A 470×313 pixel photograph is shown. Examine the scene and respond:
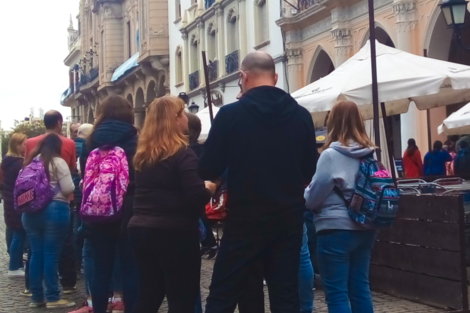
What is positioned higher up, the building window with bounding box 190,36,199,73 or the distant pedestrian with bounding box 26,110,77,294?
the building window with bounding box 190,36,199,73

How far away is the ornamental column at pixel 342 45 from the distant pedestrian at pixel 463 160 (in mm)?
10631

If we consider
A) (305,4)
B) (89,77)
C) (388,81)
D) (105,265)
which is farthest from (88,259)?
(89,77)

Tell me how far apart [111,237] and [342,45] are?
16959 mm

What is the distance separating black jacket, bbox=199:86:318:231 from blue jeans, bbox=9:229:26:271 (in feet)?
18.9

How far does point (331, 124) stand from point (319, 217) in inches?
24.9

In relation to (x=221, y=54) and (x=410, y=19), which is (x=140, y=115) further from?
(x=410, y=19)

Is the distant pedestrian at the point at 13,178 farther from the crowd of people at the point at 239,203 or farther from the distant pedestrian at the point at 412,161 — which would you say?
the distant pedestrian at the point at 412,161

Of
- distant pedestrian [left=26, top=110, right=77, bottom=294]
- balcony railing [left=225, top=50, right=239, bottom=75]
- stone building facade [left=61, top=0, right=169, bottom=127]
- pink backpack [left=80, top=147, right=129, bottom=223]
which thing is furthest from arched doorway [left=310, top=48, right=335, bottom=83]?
pink backpack [left=80, top=147, right=129, bottom=223]

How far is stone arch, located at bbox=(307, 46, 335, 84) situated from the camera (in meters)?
24.6

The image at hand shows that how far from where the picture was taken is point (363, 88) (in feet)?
31.4

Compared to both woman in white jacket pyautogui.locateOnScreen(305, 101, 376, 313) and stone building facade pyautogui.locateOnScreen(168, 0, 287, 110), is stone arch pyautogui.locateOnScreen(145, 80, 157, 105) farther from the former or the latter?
woman in white jacket pyautogui.locateOnScreen(305, 101, 376, 313)

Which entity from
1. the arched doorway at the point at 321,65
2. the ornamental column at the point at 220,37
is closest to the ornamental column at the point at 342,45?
the arched doorway at the point at 321,65

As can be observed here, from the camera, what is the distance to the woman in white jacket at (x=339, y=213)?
5105 mm

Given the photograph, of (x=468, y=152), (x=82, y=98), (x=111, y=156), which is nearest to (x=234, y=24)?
(x=468, y=152)
